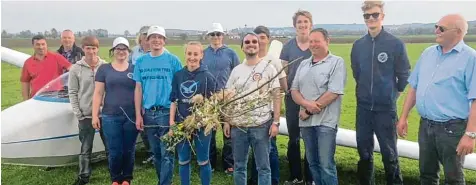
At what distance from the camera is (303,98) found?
13.8ft

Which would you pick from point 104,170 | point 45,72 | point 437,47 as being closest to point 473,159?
point 437,47

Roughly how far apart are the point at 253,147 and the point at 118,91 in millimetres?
1440

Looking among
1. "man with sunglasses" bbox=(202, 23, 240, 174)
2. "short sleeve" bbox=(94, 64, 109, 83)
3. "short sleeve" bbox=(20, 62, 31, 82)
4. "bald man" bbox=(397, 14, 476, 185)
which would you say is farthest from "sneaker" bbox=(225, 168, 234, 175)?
"short sleeve" bbox=(20, 62, 31, 82)

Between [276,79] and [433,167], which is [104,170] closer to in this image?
[276,79]

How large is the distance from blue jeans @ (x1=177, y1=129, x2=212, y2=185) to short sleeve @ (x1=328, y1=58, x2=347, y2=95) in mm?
1119

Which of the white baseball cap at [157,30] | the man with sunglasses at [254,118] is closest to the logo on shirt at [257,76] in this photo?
the man with sunglasses at [254,118]

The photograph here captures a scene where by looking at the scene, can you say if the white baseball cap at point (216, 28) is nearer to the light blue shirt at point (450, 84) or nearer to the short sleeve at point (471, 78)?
the light blue shirt at point (450, 84)

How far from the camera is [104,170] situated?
19.2ft

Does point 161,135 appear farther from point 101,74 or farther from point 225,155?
point 225,155

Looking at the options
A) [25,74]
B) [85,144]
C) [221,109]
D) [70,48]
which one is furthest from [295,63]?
[25,74]

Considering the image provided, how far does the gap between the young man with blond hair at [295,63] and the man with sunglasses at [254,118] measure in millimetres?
450

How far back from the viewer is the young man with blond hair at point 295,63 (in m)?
4.70

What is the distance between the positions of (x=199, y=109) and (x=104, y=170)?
2385 millimetres

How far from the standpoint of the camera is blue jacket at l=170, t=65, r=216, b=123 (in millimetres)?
4258
